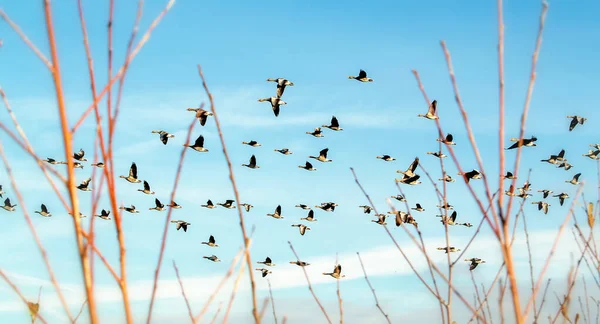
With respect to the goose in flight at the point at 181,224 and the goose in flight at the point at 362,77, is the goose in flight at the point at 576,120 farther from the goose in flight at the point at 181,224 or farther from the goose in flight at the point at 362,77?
the goose in flight at the point at 181,224

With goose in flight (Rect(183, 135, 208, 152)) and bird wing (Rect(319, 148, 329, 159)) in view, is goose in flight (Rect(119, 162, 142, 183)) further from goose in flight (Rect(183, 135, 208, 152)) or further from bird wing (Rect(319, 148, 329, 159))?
bird wing (Rect(319, 148, 329, 159))

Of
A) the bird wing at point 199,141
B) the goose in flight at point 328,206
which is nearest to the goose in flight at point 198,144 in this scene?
the bird wing at point 199,141

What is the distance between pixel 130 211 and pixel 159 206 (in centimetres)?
128

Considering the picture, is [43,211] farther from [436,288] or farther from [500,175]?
[500,175]

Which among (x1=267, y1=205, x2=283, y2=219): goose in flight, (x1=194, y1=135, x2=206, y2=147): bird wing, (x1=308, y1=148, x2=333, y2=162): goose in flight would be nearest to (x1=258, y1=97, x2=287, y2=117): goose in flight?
(x1=194, y1=135, x2=206, y2=147): bird wing

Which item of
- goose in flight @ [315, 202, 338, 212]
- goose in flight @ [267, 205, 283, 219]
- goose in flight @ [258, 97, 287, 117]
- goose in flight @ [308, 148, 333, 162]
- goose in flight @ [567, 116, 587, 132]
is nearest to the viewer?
goose in flight @ [258, 97, 287, 117]

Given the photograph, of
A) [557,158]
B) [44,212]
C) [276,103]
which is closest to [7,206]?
[44,212]

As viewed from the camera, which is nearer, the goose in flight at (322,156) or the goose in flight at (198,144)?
the goose in flight at (198,144)

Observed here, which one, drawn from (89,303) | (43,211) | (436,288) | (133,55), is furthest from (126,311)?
(43,211)

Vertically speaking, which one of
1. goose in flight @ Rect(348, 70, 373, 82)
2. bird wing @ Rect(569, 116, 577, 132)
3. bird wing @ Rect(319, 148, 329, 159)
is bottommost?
bird wing @ Rect(569, 116, 577, 132)

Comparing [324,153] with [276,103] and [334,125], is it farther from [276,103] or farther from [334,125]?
[276,103]

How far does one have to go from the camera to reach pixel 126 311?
1.58m

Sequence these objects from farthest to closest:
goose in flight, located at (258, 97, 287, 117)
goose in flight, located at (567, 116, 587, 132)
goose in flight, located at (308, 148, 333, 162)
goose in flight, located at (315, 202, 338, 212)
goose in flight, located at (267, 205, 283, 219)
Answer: goose in flight, located at (267, 205, 283, 219)
goose in flight, located at (308, 148, 333, 162)
goose in flight, located at (315, 202, 338, 212)
goose in flight, located at (567, 116, 587, 132)
goose in flight, located at (258, 97, 287, 117)

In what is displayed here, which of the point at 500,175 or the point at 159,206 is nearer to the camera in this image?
the point at 500,175
